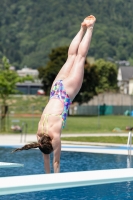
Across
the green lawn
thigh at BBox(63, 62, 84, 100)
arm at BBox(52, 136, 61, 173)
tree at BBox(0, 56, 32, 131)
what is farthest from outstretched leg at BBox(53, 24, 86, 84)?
the green lawn

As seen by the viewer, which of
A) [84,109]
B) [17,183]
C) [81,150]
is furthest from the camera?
[84,109]

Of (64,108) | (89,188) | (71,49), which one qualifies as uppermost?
(71,49)

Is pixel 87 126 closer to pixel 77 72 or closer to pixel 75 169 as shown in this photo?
pixel 75 169

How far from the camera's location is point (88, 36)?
983cm

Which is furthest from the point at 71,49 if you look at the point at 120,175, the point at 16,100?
the point at 16,100

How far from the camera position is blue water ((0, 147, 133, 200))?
9.83 m

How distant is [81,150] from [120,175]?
10.6m

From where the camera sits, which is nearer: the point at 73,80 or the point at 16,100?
the point at 73,80

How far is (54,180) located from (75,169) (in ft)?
20.2

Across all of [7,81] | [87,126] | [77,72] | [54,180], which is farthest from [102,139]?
[54,180]

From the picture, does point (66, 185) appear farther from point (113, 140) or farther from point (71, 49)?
point (113, 140)

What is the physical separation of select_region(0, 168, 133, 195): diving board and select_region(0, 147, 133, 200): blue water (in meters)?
0.63

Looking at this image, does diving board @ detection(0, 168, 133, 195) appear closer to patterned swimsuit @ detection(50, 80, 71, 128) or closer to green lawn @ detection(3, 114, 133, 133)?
patterned swimsuit @ detection(50, 80, 71, 128)

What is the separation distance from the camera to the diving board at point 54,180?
816 cm
